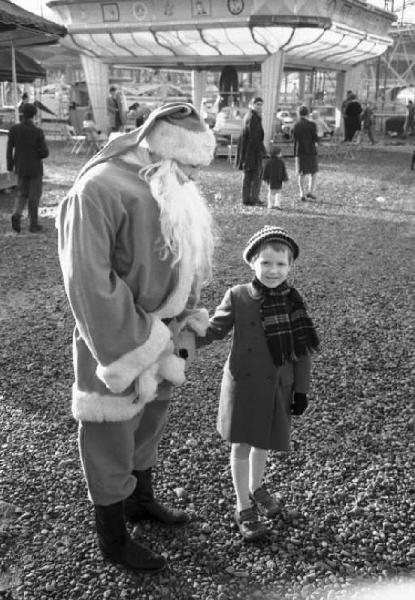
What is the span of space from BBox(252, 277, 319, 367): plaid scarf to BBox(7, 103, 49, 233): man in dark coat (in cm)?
681

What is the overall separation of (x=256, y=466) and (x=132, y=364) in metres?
0.99

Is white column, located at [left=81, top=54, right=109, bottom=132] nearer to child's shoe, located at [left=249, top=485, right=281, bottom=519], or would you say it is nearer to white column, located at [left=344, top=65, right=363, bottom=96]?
white column, located at [left=344, top=65, right=363, bottom=96]

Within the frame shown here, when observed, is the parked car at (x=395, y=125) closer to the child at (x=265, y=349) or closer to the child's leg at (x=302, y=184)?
the child's leg at (x=302, y=184)

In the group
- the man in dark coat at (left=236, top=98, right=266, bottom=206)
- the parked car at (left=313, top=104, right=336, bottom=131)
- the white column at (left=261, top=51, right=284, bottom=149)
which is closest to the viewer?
the man in dark coat at (left=236, top=98, right=266, bottom=206)

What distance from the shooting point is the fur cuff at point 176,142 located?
7.16 feet

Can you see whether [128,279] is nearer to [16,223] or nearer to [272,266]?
[272,266]

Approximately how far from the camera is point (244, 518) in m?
2.73

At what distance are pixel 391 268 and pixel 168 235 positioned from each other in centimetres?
557

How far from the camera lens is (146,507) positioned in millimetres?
2744

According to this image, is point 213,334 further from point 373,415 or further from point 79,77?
point 79,77

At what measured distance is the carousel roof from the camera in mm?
17703

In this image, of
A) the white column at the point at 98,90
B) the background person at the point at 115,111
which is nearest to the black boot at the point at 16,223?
the background person at the point at 115,111

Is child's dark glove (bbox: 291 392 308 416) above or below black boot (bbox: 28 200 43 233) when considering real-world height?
above

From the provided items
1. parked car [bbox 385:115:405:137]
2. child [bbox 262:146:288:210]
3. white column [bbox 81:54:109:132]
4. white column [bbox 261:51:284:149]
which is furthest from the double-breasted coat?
parked car [bbox 385:115:405:137]
